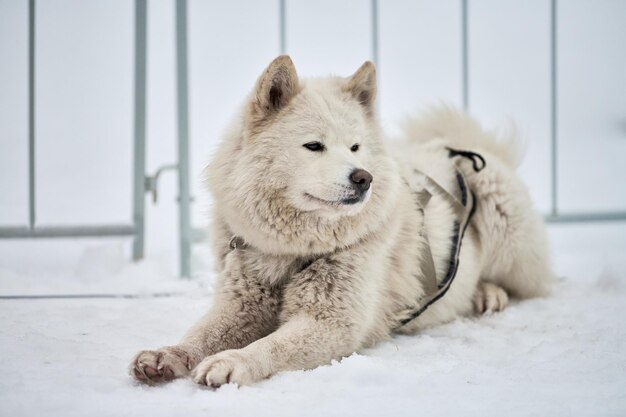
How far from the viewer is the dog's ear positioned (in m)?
2.39

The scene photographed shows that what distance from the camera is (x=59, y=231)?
12.6ft

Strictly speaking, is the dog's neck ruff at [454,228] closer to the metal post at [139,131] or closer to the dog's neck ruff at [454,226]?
the dog's neck ruff at [454,226]

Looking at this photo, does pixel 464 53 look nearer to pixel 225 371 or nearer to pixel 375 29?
pixel 375 29

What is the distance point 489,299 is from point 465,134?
115cm

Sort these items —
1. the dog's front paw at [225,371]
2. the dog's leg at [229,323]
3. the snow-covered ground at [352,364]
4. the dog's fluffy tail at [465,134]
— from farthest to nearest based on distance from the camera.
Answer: the dog's fluffy tail at [465,134], the dog's leg at [229,323], the dog's front paw at [225,371], the snow-covered ground at [352,364]

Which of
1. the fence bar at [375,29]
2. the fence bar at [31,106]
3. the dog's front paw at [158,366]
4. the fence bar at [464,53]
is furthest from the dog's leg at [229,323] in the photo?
the fence bar at [464,53]

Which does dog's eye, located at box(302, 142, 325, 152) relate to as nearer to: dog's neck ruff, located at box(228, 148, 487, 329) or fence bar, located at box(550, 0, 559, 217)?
dog's neck ruff, located at box(228, 148, 487, 329)

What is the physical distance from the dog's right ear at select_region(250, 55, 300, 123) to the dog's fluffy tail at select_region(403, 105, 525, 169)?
1522 mm

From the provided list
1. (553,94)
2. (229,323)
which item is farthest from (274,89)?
(553,94)

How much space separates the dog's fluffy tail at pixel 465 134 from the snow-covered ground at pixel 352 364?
91 centimetres

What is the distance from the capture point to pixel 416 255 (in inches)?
98.7

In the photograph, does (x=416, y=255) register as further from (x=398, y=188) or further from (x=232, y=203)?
(x=232, y=203)

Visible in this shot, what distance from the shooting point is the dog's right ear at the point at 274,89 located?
7.11ft

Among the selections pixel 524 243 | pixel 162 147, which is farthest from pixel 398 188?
pixel 162 147
